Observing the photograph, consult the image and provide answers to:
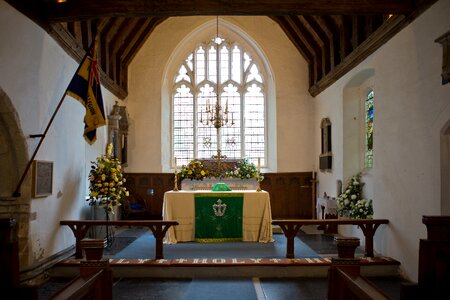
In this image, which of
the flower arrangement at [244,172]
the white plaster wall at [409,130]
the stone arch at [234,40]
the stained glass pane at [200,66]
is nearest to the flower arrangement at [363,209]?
the white plaster wall at [409,130]

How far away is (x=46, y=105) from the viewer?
19.5 ft

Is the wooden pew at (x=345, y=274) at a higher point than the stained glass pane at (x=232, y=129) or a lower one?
lower

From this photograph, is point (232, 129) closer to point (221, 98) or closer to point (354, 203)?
point (221, 98)

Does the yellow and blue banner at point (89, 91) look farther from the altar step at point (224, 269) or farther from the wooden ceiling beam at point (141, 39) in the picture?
the wooden ceiling beam at point (141, 39)

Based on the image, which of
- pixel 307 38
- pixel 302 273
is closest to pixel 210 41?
pixel 307 38

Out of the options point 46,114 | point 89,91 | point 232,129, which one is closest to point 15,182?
point 46,114

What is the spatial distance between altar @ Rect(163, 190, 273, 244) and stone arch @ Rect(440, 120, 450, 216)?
3.32 meters

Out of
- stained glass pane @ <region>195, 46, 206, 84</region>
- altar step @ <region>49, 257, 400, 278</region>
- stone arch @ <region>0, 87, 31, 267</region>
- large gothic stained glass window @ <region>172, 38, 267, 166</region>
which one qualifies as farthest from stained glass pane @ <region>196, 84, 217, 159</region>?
stone arch @ <region>0, 87, 31, 267</region>

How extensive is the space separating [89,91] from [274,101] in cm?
639

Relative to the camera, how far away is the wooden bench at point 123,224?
6.09m

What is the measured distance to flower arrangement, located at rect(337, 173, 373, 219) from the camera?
725 cm

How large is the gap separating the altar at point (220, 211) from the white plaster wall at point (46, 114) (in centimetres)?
172

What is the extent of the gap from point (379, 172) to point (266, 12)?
3.09 meters

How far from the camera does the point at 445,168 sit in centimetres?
473
